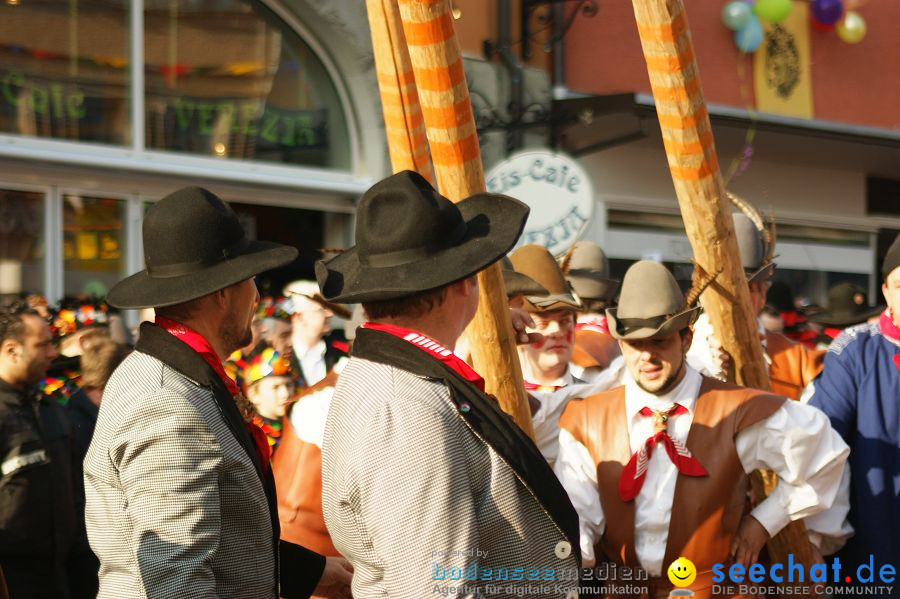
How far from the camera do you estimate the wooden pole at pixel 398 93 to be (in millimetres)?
3977

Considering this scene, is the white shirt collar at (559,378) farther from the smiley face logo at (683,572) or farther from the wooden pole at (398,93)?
the wooden pole at (398,93)

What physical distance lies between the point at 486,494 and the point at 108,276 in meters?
6.77

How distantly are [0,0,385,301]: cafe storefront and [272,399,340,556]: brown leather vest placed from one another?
4529mm

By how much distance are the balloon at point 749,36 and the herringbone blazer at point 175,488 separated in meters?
10.2

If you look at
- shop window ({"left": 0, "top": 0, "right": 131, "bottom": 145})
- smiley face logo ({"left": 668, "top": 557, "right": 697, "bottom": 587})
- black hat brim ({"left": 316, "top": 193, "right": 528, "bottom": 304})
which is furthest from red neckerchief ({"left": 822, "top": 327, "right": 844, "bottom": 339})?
black hat brim ({"left": 316, "top": 193, "right": 528, "bottom": 304})

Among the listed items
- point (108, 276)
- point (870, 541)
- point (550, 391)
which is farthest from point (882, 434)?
point (108, 276)

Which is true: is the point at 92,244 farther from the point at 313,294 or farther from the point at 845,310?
the point at 845,310

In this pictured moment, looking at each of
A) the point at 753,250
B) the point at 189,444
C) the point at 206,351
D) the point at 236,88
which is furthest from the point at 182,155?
the point at 189,444

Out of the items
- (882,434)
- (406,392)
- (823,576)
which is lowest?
(823,576)

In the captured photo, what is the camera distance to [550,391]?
521 centimetres

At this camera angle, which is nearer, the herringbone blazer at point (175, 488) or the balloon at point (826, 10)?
the herringbone blazer at point (175, 488)

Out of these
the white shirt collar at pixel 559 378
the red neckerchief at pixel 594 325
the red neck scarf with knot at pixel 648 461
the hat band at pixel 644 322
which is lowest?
the red neck scarf with knot at pixel 648 461

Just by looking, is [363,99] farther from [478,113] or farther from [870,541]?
Answer: [870,541]

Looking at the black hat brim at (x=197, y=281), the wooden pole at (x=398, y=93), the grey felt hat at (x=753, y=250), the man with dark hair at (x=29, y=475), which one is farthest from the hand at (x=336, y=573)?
the grey felt hat at (x=753, y=250)
